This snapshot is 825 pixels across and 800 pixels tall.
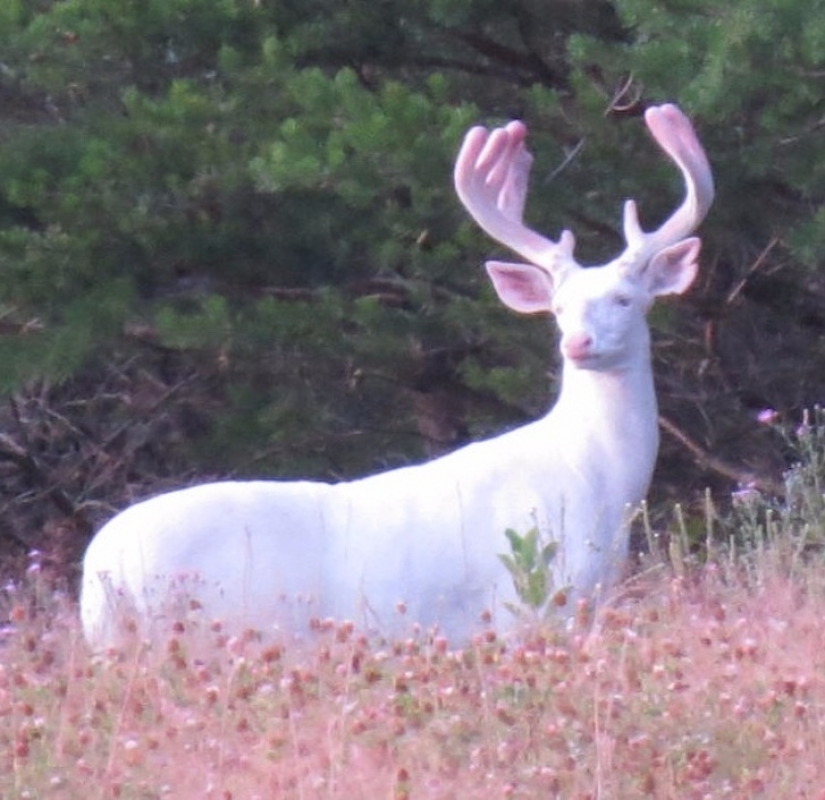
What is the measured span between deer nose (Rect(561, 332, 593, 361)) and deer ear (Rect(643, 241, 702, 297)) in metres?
0.45

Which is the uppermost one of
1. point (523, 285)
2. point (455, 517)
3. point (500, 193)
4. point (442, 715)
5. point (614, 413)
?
point (442, 715)

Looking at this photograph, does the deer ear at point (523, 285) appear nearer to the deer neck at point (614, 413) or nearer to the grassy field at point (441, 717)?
the deer neck at point (614, 413)

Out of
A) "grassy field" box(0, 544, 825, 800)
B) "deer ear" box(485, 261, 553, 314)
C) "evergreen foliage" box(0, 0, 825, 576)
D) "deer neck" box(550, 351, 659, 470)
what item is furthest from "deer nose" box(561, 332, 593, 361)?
"grassy field" box(0, 544, 825, 800)

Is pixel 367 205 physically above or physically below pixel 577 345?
below

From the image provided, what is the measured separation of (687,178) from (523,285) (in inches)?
26.5

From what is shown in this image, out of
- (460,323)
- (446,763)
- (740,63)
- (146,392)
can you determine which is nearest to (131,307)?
(460,323)

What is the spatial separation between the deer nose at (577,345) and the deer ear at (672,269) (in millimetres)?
448

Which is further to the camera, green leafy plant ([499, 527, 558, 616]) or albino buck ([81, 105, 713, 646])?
albino buck ([81, 105, 713, 646])

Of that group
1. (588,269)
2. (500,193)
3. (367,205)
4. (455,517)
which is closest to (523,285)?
(588,269)

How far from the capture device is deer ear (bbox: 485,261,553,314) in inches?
297

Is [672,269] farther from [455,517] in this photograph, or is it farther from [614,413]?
[455,517]

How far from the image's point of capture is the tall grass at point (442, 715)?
4.62 metres

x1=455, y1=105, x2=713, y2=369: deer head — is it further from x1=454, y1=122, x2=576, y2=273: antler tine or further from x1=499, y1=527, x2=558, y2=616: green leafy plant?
x1=499, y1=527, x2=558, y2=616: green leafy plant

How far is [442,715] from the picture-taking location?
4.92 meters
